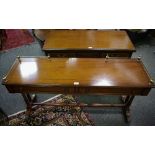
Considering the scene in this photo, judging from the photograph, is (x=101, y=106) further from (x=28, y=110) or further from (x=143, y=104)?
(x=28, y=110)

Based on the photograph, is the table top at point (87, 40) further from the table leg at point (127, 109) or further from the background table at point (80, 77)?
the table leg at point (127, 109)

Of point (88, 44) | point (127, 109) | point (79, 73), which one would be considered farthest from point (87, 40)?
point (127, 109)

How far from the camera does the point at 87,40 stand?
369 cm

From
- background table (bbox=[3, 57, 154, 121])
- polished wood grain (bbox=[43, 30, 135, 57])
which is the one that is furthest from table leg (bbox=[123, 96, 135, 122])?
polished wood grain (bbox=[43, 30, 135, 57])

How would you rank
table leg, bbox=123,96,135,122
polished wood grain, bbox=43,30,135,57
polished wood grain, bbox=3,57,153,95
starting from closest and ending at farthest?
polished wood grain, bbox=3,57,153,95, table leg, bbox=123,96,135,122, polished wood grain, bbox=43,30,135,57

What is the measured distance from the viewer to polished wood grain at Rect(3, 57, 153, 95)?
2.53 meters

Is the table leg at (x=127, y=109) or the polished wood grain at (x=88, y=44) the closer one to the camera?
the table leg at (x=127, y=109)

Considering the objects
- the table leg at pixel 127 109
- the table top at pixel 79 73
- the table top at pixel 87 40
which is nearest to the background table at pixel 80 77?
the table top at pixel 79 73

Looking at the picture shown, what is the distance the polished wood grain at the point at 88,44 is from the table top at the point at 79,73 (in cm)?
53

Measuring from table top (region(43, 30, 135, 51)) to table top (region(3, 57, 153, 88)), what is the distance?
58cm

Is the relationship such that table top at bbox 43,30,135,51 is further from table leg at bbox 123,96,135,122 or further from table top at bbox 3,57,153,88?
table leg at bbox 123,96,135,122

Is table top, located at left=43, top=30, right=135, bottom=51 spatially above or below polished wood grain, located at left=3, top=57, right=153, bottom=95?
above

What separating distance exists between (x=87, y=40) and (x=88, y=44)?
0.55 ft

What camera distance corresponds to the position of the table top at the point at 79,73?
8.34 feet
